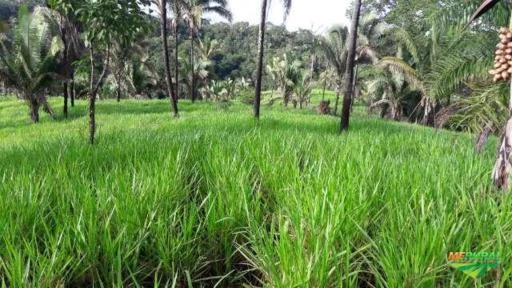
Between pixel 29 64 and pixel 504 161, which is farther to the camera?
pixel 29 64

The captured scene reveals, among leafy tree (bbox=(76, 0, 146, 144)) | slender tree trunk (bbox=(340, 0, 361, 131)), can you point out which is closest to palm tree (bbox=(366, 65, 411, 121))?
slender tree trunk (bbox=(340, 0, 361, 131))

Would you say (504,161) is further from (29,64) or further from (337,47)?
(337,47)

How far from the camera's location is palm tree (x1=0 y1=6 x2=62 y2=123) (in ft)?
49.8

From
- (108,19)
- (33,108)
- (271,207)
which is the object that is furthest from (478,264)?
(33,108)

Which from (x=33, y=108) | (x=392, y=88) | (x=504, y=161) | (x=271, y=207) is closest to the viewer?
(x=504, y=161)

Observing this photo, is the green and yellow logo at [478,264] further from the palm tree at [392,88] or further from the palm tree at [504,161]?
the palm tree at [392,88]

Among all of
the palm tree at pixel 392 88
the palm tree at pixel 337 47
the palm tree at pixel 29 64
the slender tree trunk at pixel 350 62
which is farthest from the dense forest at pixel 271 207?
the palm tree at pixel 337 47

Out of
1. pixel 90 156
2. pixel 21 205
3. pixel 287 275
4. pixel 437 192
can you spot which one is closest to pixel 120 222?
pixel 21 205

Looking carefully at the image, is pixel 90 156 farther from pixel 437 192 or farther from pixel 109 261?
pixel 437 192

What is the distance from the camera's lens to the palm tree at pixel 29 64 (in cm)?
1519

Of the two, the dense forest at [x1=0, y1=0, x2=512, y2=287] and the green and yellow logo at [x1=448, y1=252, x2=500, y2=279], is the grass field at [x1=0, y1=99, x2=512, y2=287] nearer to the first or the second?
the dense forest at [x1=0, y1=0, x2=512, y2=287]

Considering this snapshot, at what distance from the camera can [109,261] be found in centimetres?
201

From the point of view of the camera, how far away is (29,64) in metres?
15.2

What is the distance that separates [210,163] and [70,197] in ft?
4.14
